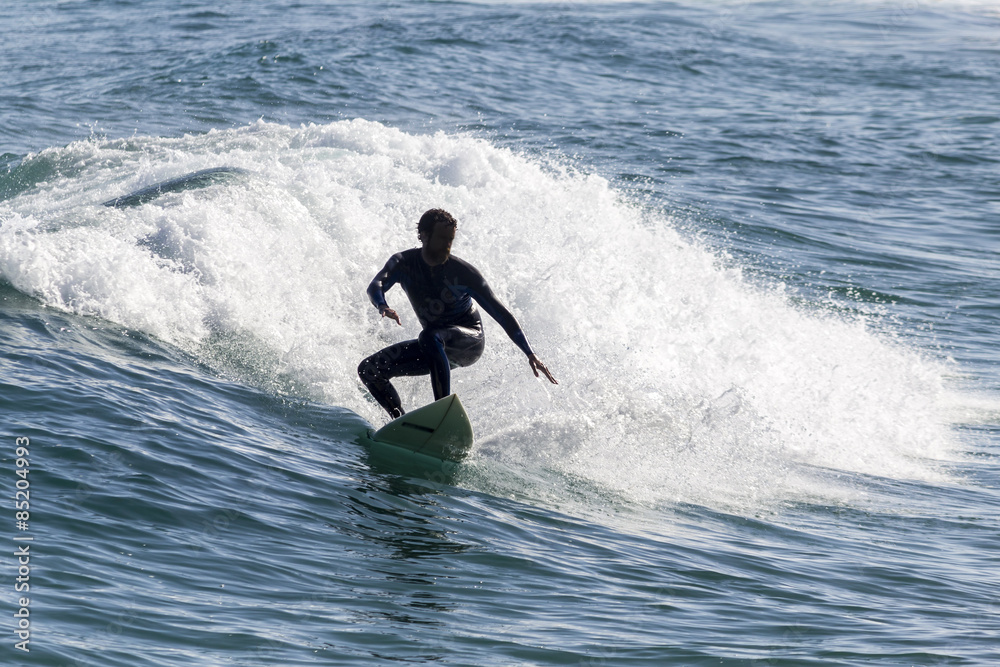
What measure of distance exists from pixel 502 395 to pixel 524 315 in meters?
1.85

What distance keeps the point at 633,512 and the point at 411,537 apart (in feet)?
6.32

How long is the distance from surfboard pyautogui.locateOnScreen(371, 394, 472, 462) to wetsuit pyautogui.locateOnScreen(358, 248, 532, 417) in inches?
12.8

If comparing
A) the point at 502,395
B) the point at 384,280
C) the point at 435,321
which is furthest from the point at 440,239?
the point at 502,395

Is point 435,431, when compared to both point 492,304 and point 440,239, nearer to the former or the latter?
point 492,304

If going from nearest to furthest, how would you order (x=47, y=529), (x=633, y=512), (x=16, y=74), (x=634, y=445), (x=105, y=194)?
(x=47, y=529), (x=633, y=512), (x=634, y=445), (x=105, y=194), (x=16, y=74)

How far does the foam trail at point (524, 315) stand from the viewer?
9.19 meters

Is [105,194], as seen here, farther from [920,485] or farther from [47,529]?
[920,485]

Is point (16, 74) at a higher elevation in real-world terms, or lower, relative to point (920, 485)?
higher

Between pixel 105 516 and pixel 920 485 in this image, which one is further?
pixel 920 485

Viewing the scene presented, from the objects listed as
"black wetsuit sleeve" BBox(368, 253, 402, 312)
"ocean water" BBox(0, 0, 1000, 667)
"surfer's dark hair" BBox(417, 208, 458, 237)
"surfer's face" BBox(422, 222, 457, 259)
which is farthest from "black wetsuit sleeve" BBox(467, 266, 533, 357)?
"ocean water" BBox(0, 0, 1000, 667)

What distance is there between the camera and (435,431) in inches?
306

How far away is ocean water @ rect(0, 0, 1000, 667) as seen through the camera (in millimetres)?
5562

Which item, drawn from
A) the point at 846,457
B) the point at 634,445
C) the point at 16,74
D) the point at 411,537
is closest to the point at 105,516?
the point at 411,537

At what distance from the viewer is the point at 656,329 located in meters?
11.9
